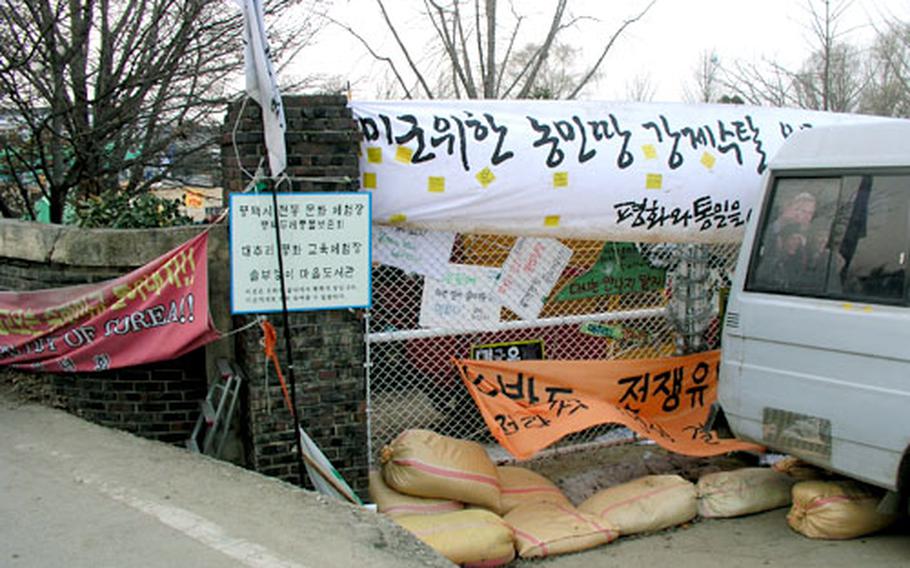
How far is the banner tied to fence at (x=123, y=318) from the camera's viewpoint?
4637mm

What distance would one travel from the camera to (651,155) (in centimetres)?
577

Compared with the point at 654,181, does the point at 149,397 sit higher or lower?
lower

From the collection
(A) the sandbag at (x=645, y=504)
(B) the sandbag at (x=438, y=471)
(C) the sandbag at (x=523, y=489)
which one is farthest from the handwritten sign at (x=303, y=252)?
(A) the sandbag at (x=645, y=504)

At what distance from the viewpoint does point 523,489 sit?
5277 mm

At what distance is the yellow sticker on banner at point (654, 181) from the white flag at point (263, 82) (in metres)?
2.58

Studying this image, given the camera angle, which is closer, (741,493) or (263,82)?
(263,82)

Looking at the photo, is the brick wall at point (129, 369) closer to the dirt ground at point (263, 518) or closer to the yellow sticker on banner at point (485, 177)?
the dirt ground at point (263, 518)

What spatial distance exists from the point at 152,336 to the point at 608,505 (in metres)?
2.93

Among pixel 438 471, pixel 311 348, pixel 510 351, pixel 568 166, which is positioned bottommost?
A: pixel 438 471

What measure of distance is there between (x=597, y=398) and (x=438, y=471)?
1463mm

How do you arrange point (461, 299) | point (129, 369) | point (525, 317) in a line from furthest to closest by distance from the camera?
1. point (525, 317)
2. point (461, 299)
3. point (129, 369)

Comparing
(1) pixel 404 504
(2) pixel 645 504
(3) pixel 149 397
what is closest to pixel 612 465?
(2) pixel 645 504

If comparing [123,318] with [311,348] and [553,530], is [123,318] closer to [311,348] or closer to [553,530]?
[311,348]

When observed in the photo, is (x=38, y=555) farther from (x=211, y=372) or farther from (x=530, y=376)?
(x=530, y=376)
